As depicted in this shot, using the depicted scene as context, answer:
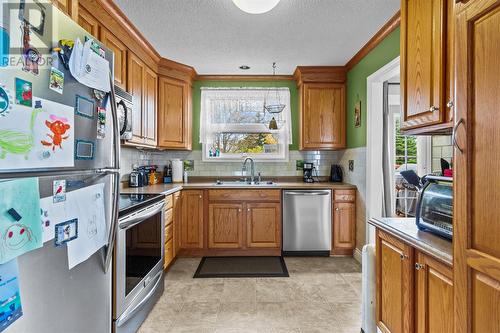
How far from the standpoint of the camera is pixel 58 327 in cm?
110

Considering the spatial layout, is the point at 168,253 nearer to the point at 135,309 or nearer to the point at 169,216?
the point at 169,216

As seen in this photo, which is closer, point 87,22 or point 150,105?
point 87,22

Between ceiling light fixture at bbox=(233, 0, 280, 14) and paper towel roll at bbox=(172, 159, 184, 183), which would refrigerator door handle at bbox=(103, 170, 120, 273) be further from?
paper towel roll at bbox=(172, 159, 184, 183)

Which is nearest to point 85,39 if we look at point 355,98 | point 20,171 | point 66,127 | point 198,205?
point 66,127

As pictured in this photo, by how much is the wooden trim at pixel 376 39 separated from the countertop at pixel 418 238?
1768mm

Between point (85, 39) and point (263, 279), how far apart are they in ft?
8.27

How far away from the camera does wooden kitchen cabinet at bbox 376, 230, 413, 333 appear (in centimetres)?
140

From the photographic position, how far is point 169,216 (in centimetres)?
310

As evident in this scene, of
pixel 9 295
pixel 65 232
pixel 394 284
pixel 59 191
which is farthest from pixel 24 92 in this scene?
pixel 394 284

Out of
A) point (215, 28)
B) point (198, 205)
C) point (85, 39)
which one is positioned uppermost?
point (215, 28)

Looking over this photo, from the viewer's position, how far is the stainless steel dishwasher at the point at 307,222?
3492 millimetres

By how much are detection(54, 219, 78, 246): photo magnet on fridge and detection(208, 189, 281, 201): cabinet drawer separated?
2364 mm

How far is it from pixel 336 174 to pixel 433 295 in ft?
9.13

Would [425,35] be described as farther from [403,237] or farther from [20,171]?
[20,171]
